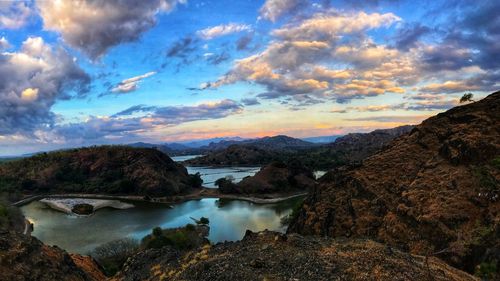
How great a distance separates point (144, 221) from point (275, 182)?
54.9 metres

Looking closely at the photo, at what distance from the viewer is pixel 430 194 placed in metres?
28.6

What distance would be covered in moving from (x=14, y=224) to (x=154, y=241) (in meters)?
43.3

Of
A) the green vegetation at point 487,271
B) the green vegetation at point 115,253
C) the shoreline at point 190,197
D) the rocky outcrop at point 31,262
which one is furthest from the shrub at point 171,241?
the shoreline at point 190,197

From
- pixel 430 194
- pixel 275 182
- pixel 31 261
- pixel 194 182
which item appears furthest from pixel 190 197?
pixel 430 194

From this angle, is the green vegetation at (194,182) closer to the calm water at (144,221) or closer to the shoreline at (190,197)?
the shoreline at (190,197)

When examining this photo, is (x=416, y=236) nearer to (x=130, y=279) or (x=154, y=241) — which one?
(x=130, y=279)

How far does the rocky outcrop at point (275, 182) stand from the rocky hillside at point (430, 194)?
95552mm

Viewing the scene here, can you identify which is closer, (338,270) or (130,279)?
(338,270)

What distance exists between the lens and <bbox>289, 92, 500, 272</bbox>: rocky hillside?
953 inches

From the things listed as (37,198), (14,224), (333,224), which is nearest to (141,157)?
(37,198)

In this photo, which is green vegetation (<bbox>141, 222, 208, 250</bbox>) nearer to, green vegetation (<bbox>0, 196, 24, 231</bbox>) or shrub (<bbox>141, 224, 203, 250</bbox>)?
shrub (<bbox>141, 224, 203, 250</bbox>)

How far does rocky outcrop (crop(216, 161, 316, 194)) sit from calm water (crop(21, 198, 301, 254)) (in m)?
9.77

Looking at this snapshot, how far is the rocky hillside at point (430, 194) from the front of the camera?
79.5ft

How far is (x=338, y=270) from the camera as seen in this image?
1491cm
